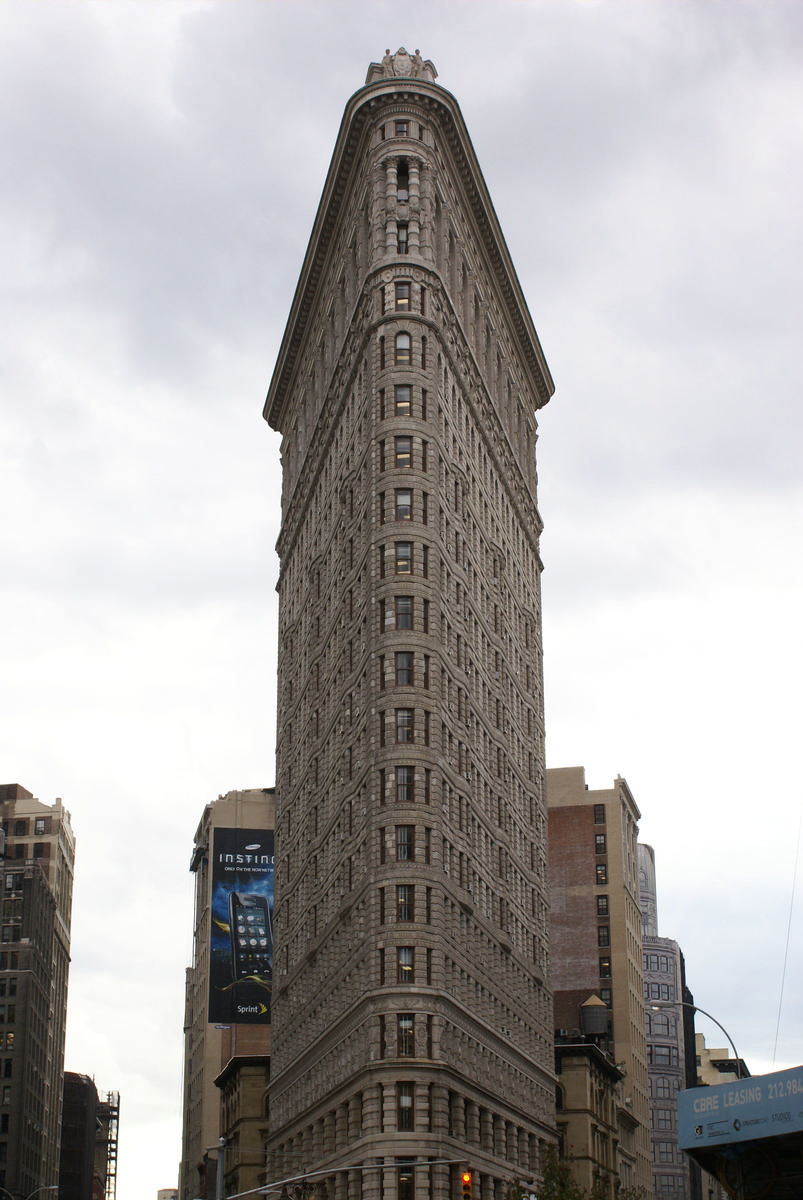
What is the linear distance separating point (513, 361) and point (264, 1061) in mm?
74295

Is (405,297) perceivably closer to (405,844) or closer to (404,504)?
(404,504)

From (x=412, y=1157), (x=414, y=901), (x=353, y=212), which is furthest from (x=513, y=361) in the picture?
(x=412, y=1157)

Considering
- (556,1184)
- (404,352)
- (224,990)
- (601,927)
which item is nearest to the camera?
(556,1184)

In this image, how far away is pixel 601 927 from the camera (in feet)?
588

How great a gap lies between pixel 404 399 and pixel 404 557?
11444mm

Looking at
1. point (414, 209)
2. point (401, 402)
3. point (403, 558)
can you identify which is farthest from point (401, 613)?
point (414, 209)

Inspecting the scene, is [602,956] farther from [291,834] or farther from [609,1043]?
[291,834]

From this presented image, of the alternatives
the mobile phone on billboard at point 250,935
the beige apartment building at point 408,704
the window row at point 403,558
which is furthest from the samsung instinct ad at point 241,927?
the window row at point 403,558

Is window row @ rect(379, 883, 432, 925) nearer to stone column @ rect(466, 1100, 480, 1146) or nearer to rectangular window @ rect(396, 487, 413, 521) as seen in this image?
stone column @ rect(466, 1100, 480, 1146)

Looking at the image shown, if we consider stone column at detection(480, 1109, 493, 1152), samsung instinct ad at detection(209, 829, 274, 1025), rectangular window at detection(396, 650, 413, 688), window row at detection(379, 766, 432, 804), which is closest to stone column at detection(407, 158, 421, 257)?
rectangular window at detection(396, 650, 413, 688)

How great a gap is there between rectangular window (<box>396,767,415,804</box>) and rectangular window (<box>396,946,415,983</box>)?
8525 millimetres

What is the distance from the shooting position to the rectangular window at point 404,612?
9106 cm

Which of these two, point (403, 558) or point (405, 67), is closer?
point (403, 558)

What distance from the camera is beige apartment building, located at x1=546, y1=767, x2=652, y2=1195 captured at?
17350 centimetres
